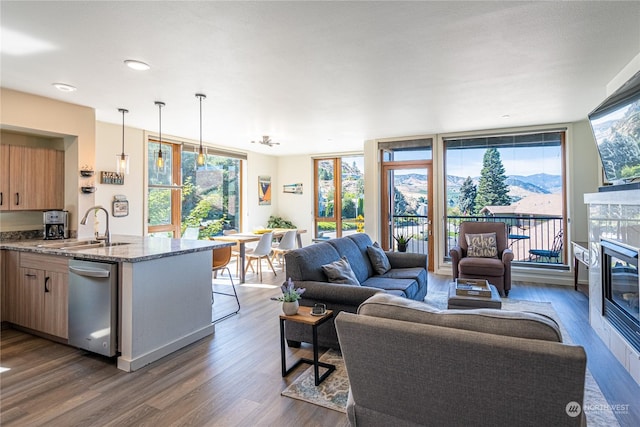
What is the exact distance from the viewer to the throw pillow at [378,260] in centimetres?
415

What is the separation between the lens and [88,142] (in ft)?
13.4

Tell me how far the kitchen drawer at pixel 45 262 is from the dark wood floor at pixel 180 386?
0.72 meters

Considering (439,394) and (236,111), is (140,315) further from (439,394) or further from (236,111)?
(236,111)

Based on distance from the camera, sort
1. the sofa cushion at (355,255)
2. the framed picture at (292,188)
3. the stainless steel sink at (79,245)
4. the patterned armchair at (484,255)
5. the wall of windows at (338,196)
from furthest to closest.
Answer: the framed picture at (292,188), the wall of windows at (338,196), the patterned armchair at (484,255), the sofa cushion at (355,255), the stainless steel sink at (79,245)

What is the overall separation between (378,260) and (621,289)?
2.28 meters

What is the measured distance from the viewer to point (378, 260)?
4.19 metres

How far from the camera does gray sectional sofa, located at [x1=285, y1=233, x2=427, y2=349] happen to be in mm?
2809

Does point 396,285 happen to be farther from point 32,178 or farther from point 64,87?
point 32,178

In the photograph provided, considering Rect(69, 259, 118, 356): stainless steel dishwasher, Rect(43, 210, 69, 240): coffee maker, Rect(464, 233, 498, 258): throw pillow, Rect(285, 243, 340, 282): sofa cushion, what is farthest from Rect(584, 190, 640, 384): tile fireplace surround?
Rect(43, 210, 69, 240): coffee maker

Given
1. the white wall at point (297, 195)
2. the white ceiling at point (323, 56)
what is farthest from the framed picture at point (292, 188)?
the white ceiling at point (323, 56)

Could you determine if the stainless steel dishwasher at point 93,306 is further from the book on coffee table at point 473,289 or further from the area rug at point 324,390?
the book on coffee table at point 473,289

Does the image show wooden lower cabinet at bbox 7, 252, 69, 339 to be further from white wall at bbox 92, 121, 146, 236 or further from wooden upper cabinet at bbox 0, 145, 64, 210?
white wall at bbox 92, 121, 146, 236

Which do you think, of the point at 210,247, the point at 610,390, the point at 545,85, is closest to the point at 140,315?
the point at 210,247

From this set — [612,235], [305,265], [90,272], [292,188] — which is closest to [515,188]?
[612,235]
